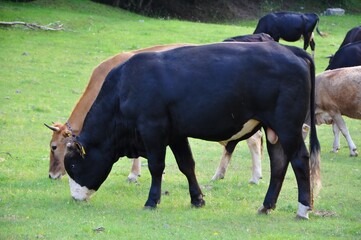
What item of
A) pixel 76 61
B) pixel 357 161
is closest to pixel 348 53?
pixel 357 161

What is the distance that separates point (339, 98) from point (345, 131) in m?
0.64

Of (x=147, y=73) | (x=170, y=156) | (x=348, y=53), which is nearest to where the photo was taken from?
(x=147, y=73)

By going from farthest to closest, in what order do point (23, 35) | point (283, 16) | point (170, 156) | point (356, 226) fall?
point (283, 16) < point (23, 35) < point (170, 156) < point (356, 226)

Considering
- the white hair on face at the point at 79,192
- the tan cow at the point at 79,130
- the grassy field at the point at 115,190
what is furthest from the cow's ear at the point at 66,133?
the white hair on face at the point at 79,192

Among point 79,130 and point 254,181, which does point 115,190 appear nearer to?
point 79,130

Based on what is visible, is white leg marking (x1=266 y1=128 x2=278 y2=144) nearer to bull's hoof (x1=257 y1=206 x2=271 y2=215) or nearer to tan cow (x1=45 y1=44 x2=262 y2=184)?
bull's hoof (x1=257 y1=206 x2=271 y2=215)

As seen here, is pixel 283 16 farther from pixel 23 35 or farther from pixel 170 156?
pixel 170 156

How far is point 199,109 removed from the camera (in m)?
9.93

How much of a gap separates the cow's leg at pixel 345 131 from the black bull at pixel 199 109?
591 cm

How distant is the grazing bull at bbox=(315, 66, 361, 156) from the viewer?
15727 millimetres

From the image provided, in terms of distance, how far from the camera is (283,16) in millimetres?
30547

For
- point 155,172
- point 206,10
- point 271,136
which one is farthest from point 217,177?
point 206,10

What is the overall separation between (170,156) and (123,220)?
5.45 metres

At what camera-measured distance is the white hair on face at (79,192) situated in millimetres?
10664
